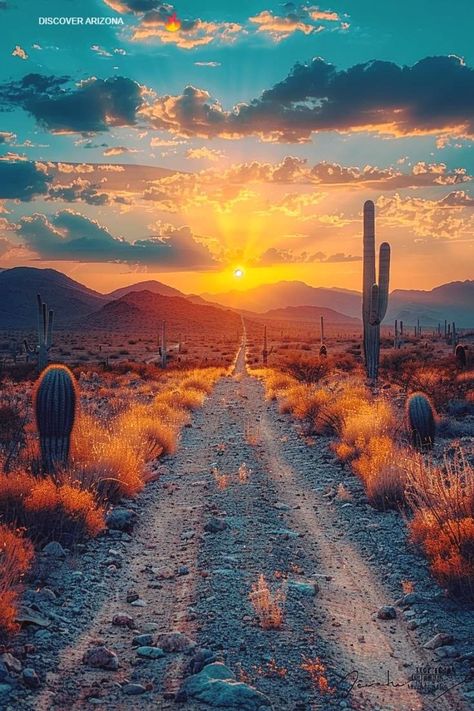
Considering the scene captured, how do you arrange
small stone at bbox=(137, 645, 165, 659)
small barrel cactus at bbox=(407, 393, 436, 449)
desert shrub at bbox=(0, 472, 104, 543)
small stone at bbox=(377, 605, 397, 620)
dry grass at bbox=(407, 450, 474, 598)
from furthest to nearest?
1. small barrel cactus at bbox=(407, 393, 436, 449)
2. desert shrub at bbox=(0, 472, 104, 543)
3. dry grass at bbox=(407, 450, 474, 598)
4. small stone at bbox=(377, 605, 397, 620)
5. small stone at bbox=(137, 645, 165, 659)

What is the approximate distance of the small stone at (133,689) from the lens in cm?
534

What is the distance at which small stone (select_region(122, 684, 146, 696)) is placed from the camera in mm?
5343

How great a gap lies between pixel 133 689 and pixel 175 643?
29.5 inches

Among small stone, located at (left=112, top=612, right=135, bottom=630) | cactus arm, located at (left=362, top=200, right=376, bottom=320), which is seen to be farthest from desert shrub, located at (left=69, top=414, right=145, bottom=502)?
cactus arm, located at (left=362, top=200, right=376, bottom=320)

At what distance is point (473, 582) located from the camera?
23.3ft

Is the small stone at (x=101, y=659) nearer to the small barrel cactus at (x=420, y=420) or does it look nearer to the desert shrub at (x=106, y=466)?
the desert shrub at (x=106, y=466)

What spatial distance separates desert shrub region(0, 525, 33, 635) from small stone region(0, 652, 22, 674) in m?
0.35

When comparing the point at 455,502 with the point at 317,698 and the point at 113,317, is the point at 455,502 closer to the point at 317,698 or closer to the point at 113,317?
the point at 317,698

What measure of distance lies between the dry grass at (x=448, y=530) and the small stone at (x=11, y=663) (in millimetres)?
4207

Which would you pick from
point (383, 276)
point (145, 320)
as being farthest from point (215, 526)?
point (145, 320)

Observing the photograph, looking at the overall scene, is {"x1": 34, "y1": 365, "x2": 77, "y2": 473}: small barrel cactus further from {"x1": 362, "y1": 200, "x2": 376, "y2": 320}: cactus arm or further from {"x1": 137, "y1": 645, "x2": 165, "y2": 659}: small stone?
{"x1": 362, "y1": 200, "x2": 376, "y2": 320}: cactus arm

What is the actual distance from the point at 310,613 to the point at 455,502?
8.27 feet

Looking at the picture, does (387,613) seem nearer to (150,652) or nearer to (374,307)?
(150,652)

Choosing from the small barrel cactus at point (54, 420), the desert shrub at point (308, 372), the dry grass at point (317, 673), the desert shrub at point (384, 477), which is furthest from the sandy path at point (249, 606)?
the desert shrub at point (308, 372)
